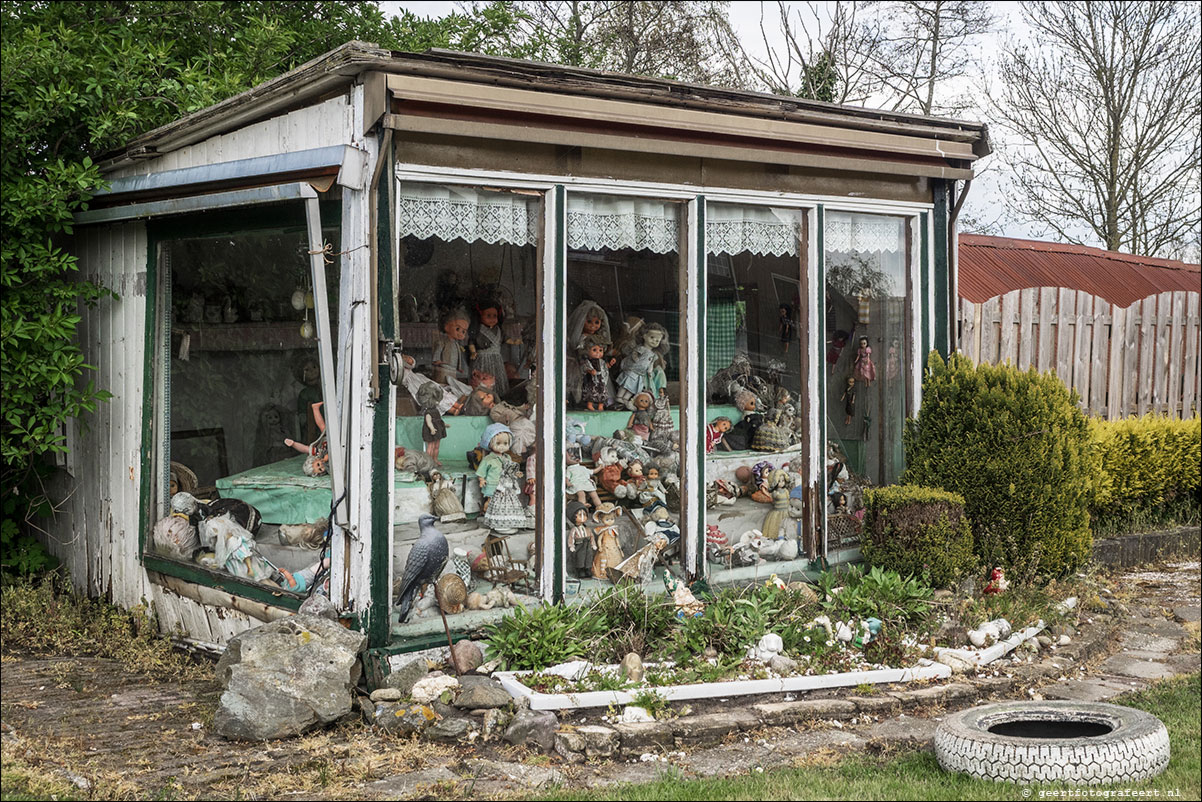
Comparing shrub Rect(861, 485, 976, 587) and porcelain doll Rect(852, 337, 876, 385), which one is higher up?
porcelain doll Rect(852, 337, 876, 385)

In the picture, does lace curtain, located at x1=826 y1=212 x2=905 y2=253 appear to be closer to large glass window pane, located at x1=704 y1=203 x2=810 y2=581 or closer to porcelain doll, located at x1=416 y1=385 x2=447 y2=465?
large glass window pane, located at x1=704 y1=203 x2=810 y2=581

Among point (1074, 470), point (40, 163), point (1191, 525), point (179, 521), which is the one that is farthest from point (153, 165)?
point (1191, 525)

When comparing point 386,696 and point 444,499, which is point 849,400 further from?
point 386,696

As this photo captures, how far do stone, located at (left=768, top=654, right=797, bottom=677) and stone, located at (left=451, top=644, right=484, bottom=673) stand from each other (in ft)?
5.26

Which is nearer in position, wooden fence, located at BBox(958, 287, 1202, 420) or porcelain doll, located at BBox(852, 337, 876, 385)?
porcelain doll, located at BBox(852, 337, 876, 385)

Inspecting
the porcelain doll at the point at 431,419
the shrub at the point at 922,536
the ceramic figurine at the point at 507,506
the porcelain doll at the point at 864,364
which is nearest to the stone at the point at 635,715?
the ceramic figurine at the point at 507,506

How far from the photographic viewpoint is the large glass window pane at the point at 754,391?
7.58m

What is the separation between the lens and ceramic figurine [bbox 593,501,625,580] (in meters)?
7.05

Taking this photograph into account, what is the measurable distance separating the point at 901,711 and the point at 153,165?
5879 millimetres

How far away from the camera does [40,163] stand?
314 inches

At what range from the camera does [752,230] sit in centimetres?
768

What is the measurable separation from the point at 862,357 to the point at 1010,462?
1271 millimetres

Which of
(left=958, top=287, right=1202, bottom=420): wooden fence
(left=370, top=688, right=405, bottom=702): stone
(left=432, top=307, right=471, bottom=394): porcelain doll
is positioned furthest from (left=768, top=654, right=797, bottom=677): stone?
(left=958, top=287, right=1202, bottom=420): wooden fence

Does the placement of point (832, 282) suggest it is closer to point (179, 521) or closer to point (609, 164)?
point (609, 164)
